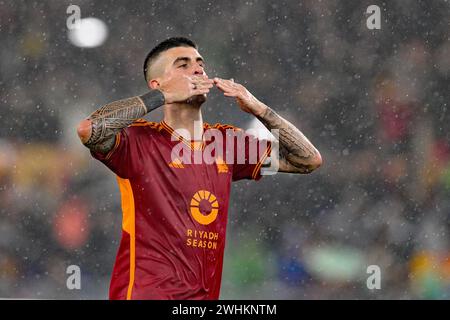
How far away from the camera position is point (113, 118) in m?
3.72

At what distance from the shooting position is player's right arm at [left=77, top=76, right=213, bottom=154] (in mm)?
3668

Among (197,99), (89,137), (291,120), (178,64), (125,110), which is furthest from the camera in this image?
(291,120)

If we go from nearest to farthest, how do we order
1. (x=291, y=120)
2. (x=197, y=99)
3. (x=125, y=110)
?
(x=125, y=110)
(x=197, y=99)
(x=291, y=120)

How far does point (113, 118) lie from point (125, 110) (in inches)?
3.2

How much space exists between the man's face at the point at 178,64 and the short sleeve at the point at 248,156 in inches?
15.5

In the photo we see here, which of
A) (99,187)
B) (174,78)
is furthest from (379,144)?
(174,78)

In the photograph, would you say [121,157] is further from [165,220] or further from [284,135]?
[284,135]

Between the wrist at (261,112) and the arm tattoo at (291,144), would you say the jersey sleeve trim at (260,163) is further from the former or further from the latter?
the wrist at (261,112)

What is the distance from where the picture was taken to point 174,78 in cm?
397

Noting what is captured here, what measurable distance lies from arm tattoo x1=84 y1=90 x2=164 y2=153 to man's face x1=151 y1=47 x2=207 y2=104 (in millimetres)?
252

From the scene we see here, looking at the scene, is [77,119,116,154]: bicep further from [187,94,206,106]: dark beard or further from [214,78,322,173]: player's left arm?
[214,78,322,173]: player's left arm

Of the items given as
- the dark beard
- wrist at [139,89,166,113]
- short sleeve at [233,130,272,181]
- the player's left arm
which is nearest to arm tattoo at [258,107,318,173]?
the player's left arm

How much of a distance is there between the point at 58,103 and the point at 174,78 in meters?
4.89

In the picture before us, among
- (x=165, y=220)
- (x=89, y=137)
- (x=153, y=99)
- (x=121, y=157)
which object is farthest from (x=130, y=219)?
(x=153, y=99)
